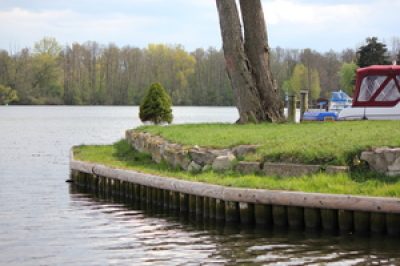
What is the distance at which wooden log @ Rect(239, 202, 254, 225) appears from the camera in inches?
600

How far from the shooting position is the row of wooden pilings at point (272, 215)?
13945 millimetres

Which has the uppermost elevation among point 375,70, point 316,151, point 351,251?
point 375,70

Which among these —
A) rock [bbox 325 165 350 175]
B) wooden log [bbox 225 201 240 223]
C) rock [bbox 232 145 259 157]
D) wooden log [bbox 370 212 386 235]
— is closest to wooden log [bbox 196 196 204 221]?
wooden log [bbox 225 201 240 223]

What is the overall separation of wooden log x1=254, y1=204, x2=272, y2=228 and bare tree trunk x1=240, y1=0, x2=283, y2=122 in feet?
37.4

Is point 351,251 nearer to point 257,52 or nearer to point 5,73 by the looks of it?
point 257,52

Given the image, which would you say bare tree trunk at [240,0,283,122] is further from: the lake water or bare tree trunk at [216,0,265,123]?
the lake water

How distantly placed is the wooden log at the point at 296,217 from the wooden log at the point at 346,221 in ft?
2.45

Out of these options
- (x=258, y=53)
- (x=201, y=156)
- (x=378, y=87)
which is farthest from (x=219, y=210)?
(x=378, y=87)

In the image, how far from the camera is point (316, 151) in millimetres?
16078

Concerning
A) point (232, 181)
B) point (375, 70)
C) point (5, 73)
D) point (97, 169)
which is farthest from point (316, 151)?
point (5, 73)

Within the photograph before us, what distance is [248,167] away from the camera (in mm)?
16719

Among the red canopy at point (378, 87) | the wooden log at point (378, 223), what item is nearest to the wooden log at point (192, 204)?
the wooden log at point (378, 223)

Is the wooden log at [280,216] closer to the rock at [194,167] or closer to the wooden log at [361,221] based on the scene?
the wooden log at [361,221]

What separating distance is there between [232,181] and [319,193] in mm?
2188
